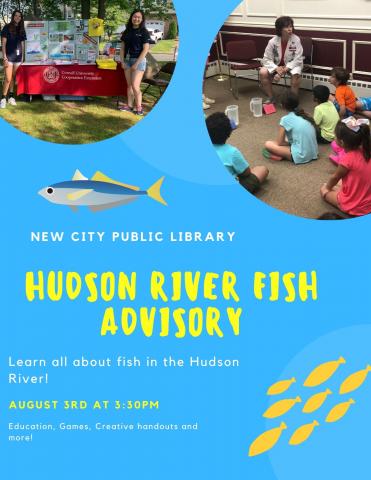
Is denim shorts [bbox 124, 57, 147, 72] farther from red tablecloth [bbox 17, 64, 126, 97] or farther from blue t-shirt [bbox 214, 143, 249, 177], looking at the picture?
blue t-shirt [bbox 214, 143, 249, 177]

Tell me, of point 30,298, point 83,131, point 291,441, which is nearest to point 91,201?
point 83,131

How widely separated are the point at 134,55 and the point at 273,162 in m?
0.80

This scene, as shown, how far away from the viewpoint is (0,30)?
2570 mm

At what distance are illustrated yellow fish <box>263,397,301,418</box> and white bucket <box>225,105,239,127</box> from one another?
129cm

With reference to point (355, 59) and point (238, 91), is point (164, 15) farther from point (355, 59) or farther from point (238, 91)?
point (355, 59)

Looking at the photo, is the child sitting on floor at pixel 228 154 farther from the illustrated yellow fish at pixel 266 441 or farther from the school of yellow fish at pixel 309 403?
the illustrated yellow fish at pixel 266 441

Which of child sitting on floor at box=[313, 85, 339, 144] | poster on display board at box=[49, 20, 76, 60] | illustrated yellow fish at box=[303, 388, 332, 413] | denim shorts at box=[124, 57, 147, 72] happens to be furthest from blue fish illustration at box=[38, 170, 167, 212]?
illustrated yellow fish at box=[303, 388, 332, 413]

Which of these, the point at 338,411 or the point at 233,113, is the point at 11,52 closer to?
the point at 233,113

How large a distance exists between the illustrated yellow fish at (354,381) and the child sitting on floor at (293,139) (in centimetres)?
102

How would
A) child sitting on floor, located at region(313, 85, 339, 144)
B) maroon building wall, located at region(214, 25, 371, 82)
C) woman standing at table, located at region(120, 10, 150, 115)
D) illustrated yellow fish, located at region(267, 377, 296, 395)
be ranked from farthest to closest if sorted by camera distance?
illustrated yellow fish, located at region(267, 377, 296, 395) → woman standing at table, located at region(120, 10, 150, 115) → child sitting on floor, located at region(313, 85, 339, 144) → maroon building wall, located at region(214, 25, 371, 82)

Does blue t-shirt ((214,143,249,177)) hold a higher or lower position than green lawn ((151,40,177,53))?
lower

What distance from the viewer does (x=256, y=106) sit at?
2480 millimetres

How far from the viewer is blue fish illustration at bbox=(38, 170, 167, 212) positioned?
8.36ft

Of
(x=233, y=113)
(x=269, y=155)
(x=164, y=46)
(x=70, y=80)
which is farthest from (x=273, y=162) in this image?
(x=70, y=80)
